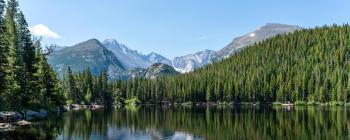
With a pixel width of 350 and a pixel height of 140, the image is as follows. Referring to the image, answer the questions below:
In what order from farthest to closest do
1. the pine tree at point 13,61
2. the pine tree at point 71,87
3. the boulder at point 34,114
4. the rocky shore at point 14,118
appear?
the pine tree at point 71,87 < the boulder at point 34,114 < the pine tree at point 13,61 < the rocky shore at point 14,118

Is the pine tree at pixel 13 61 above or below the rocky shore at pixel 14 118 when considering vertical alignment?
above

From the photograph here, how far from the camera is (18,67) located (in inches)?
3078

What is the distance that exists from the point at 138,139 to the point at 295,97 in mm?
158036

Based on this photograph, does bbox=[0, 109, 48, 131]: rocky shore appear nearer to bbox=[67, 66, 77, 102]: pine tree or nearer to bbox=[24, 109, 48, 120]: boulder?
bbox=[24, 109, 48, 120]: boulder

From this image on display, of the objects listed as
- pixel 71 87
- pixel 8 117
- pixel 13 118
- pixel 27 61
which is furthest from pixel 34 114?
pixel 71 87

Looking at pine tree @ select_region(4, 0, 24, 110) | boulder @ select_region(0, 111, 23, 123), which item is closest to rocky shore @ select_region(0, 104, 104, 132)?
boulder @ select_region(0, 111, 23, 123)

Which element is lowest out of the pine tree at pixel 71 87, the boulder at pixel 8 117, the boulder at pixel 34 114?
the boulder at pixel 34 114

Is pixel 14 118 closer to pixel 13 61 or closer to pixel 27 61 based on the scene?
pixel 13 61

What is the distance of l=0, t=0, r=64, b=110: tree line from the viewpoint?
72062 mm

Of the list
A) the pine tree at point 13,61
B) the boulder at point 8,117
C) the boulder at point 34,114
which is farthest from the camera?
the boulder at point 34,114

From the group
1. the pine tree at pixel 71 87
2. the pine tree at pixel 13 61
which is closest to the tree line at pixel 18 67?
the pine tree at pixel 13 61

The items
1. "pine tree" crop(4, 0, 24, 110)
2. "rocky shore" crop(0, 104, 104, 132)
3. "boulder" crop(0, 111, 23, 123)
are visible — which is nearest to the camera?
"rocky shore" crop(0, 104, 104, 132)

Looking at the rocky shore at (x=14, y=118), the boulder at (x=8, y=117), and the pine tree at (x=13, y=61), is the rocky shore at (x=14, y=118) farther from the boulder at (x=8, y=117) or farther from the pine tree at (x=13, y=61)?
the pine tree at (x=13, y=61)

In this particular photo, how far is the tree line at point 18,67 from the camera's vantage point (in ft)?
236
